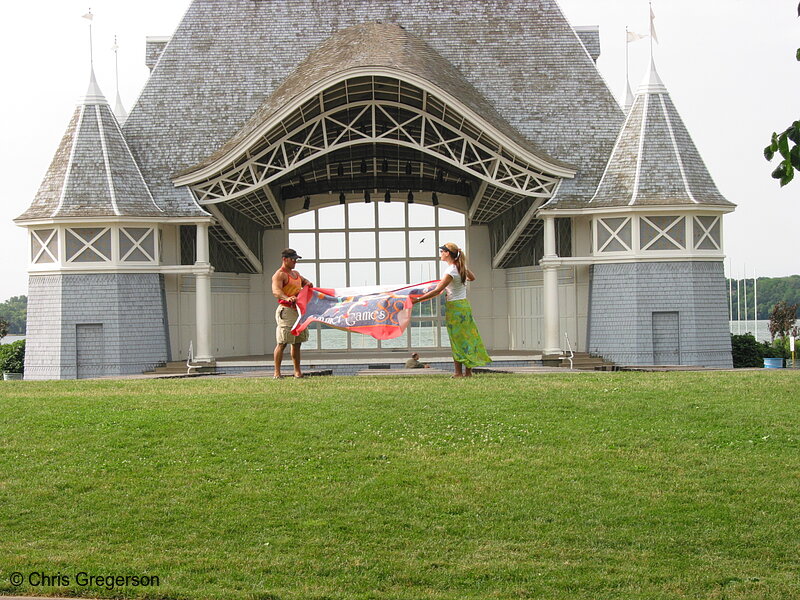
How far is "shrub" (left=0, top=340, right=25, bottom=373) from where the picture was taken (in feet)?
101

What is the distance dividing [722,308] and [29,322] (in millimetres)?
17208

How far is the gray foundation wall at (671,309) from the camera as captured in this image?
86.5ft

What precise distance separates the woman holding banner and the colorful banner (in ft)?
3.73

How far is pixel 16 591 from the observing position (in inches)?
316

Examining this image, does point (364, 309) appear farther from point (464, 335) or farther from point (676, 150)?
point (676, 150)

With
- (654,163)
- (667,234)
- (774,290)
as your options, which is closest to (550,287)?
(667,234)

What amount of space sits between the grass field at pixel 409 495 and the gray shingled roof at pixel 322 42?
14.8 meters

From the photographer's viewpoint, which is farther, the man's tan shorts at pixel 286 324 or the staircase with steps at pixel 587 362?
the staircase with steps at pixel 587 362

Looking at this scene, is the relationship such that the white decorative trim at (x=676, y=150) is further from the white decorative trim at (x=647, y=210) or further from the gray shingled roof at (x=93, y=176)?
the gray shingled roof at (x=93, y=176)

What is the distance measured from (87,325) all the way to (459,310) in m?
13.1

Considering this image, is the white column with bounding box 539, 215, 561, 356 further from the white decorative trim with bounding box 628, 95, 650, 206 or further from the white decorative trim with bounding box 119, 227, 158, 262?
the white decorative trim with bounding box 119, 227, 158, 262

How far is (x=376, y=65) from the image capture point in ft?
81.9

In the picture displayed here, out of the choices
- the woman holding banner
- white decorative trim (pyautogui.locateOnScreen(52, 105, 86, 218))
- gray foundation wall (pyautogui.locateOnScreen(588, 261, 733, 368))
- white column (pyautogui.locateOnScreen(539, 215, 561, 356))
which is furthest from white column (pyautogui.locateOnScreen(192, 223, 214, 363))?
the woman holding banner

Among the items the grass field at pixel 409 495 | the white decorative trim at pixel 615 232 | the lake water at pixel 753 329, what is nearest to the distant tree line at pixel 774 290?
the lake water at pixel 753 329
